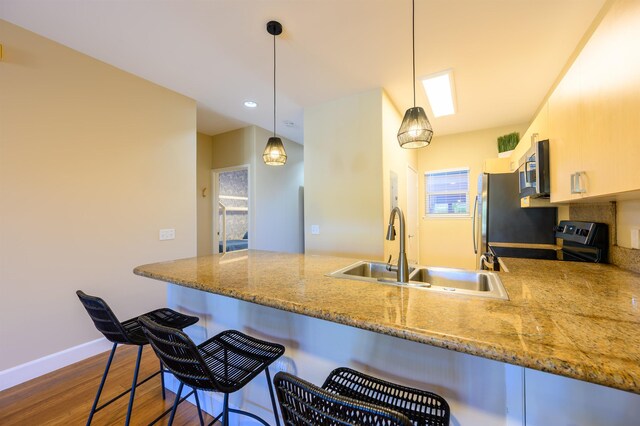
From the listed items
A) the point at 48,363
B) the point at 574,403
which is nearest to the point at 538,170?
the point at 574,403

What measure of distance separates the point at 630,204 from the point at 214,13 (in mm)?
2973

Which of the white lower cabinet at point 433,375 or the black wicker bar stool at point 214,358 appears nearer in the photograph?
the white lower cabinet at point 433,375

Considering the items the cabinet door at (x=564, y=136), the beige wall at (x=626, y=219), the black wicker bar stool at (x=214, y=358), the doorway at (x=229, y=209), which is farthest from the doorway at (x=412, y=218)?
the black wicker bar stool at (x=214, y=358)

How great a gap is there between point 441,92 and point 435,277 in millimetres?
2388

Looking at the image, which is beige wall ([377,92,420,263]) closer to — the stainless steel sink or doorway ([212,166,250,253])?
the stainless steel sink

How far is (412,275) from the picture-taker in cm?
146

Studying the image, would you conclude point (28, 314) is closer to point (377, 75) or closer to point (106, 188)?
point (106, 188)

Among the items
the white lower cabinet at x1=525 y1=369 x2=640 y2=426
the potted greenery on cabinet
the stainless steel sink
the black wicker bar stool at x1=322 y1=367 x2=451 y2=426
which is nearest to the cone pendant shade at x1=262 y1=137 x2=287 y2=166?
the stainless steel sink

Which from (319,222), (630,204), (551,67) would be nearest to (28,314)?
(319,222)

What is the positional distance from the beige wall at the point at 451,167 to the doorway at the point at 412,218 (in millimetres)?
155

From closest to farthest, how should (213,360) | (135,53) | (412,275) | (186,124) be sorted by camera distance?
(213,360) → (412,275) → (135,53) → (186,124)

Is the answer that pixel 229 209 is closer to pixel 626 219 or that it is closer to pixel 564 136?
pixel 564 136

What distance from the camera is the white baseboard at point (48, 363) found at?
1.88m

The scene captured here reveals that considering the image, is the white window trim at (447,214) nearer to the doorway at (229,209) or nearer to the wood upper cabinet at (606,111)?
the wood upper cabinet at (606,111)
